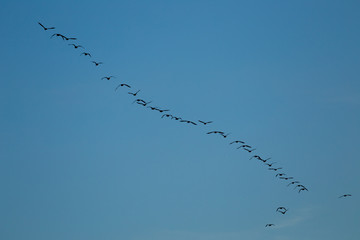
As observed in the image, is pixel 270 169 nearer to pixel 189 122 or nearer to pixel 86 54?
pixel 189 122

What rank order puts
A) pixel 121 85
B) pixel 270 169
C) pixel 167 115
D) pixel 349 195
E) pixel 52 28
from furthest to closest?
pixel 349 195, pixel 270 169, pixel 167 115, pixel 121 85, pixel 52 28

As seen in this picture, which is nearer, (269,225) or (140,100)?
(140,100)

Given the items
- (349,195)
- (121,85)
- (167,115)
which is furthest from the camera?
(349,195)

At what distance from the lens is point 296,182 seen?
76.9 metres

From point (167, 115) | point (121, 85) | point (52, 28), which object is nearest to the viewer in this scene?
point (52, 28)

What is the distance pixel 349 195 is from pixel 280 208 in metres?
11.4

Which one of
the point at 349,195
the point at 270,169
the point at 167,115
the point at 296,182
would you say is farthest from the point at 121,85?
the point at 349,195

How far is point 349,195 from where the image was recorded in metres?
78.9

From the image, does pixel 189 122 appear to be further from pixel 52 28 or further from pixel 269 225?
pixel 269 225

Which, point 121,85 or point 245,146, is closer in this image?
point 121,85

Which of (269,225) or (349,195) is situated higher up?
(349,195)

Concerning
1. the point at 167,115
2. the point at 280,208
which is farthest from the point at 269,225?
the point at 167,115

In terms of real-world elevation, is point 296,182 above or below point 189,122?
above

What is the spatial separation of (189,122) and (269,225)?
27.8m
